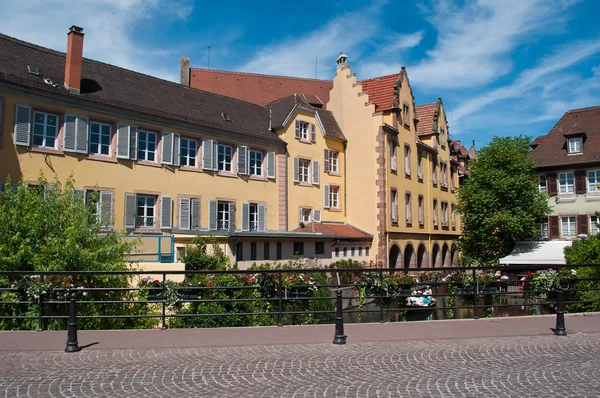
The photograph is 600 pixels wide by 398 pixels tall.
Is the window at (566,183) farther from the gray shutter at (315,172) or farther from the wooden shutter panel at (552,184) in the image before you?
the gray shutter at (315,172)

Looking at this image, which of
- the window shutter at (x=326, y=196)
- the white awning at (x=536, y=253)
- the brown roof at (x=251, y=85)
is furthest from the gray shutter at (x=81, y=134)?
the brown roof at (x=251, y=85)

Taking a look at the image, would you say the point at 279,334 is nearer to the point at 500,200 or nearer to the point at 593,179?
the point at 500,200

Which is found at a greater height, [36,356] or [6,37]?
[6,37]

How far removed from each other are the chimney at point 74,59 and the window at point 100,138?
65.8 inches

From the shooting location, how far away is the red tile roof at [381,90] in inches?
1437

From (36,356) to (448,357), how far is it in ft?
19.9

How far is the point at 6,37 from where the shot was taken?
23.2m

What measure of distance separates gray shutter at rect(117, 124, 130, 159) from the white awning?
23.2 m

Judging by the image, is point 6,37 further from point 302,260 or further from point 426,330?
point 426,330

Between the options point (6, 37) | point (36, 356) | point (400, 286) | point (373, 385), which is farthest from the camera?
point (6, 37)

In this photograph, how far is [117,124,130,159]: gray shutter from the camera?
24125mm

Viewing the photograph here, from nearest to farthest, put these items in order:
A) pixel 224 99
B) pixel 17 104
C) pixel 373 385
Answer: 1. pixel 373 385
2. pixel 17 104
3. pixel 224 99

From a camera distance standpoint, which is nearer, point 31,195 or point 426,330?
point 426,330

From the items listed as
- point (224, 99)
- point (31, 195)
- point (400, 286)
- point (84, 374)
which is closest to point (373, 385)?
point (84, 374)
